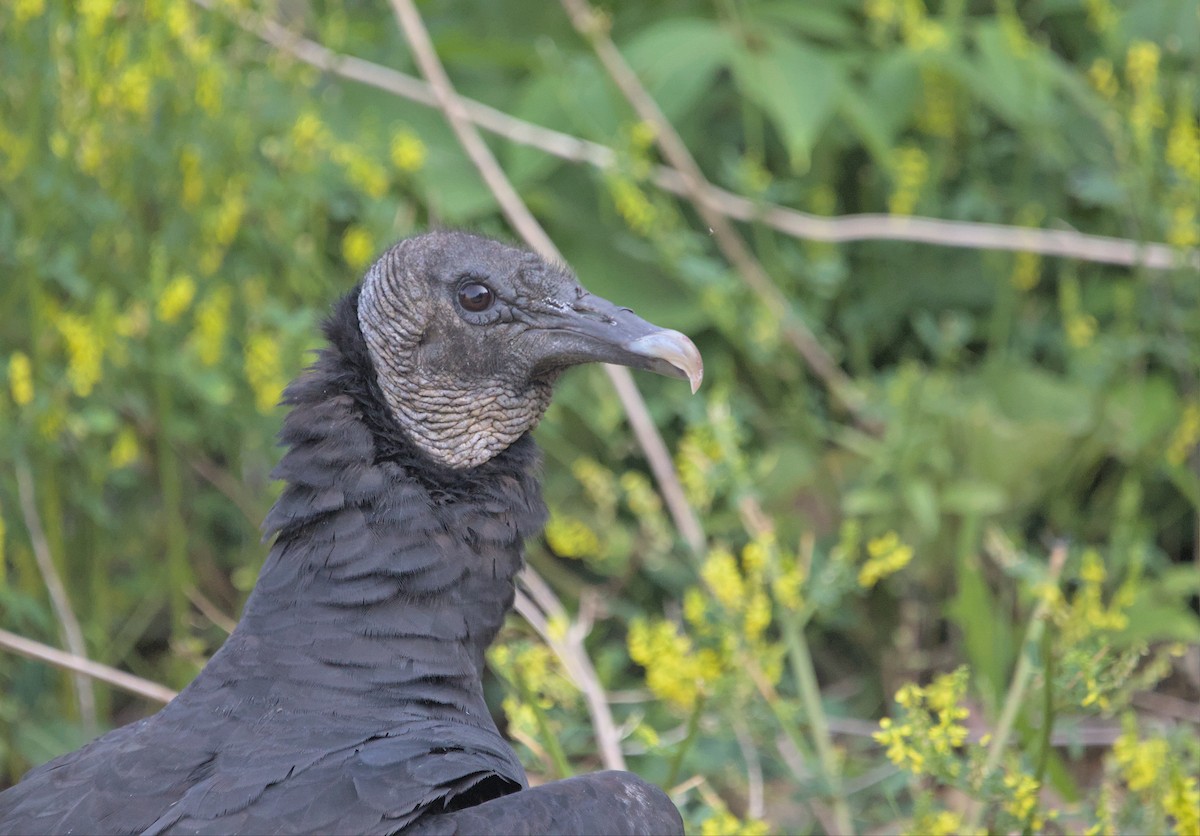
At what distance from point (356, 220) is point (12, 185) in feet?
→ 3.46

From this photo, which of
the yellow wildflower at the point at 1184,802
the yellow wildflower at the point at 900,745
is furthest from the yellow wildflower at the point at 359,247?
the yellow wildflower at the point at 1184,802

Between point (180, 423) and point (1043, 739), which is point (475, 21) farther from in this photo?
point (1043, 739)

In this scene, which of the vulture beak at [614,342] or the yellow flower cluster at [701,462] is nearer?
the vulture beak at [614,342]

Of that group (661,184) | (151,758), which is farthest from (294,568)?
(661,184)

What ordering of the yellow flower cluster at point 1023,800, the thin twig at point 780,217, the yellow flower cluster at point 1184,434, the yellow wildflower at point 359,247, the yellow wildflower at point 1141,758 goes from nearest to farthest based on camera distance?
the yellow flower cluster at point 1023,800
the yellow wildflower at point 1141,758
the yellow wildflower at point 359,247
the yellow flower cluster at point 1184,434
the thin twig at point 780,217

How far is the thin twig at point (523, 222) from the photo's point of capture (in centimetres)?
363

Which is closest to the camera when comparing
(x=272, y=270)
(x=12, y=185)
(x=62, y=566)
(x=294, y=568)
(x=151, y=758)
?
(x=151, y=758)

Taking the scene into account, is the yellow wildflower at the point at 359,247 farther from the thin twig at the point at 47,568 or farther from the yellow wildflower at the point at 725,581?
the yellow wildflower at the point at 725,581

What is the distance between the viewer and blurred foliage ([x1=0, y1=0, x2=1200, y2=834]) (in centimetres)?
308

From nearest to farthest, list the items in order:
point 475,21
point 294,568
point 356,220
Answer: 1. point 294,568
2. point 356,220
3. point 475,21

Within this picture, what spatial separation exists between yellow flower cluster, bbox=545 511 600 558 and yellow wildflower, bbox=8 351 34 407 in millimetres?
1250

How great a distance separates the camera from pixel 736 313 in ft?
12.6

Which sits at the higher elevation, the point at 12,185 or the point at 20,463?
the point at 12,185

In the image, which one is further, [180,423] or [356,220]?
[356,220]
